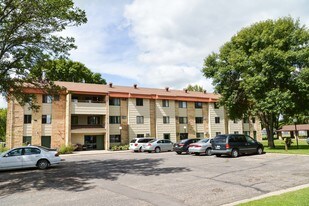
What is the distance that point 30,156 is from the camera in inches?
573

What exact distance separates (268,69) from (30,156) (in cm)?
2118

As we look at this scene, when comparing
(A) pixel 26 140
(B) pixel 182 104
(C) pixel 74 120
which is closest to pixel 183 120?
(B) pixel 182 104

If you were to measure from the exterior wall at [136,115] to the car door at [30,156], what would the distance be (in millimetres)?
21472

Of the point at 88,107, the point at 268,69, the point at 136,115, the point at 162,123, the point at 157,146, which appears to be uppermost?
the point at 268,69

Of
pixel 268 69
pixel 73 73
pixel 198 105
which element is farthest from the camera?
pixel 73 73

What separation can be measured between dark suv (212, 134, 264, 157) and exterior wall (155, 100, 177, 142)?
17.8 metres

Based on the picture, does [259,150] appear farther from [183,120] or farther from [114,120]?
[114,120]

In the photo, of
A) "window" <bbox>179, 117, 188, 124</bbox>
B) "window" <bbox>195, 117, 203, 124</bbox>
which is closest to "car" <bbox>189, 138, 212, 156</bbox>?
"window" <bbox>179, 117, 188, 124</bbox>

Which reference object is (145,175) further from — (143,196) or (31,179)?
(31,179)

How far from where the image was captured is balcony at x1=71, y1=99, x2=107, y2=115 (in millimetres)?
32750

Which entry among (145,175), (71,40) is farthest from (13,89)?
(145,175)

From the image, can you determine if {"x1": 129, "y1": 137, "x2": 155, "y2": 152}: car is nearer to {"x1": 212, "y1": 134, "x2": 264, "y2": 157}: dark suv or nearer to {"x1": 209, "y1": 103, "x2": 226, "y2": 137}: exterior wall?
{"x1": 212, "y1": 134, "x2": 264, "y2": 157}: dark suv

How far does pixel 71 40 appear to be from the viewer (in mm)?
15336

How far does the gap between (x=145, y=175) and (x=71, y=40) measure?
932 centimetres
